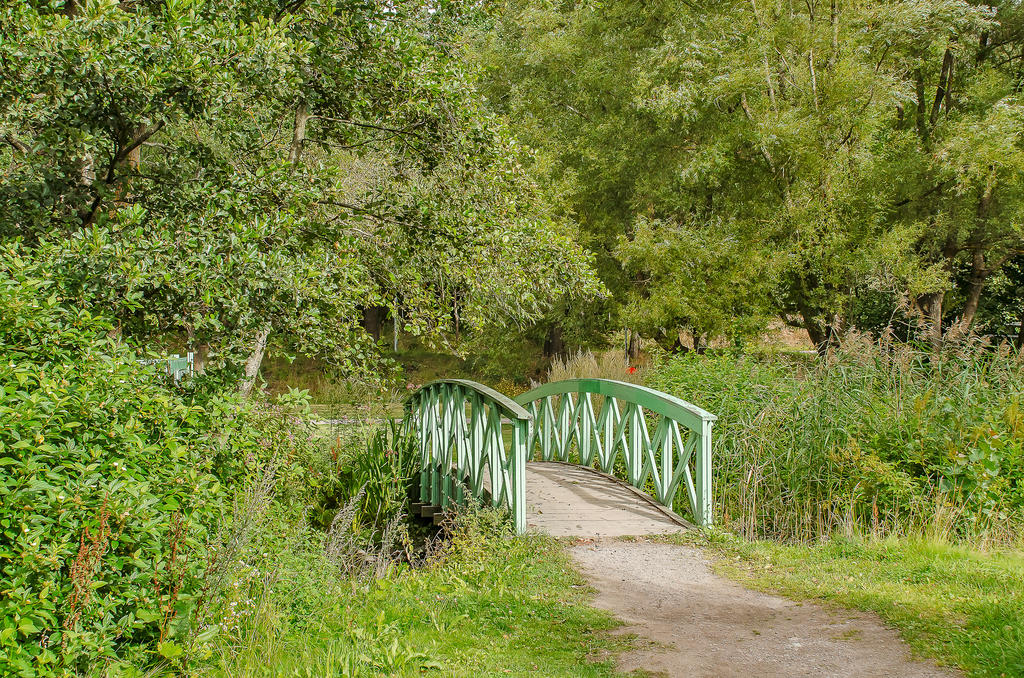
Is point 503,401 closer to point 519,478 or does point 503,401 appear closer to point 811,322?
point 519,478

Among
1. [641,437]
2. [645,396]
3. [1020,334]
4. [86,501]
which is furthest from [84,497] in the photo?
[1020,334]

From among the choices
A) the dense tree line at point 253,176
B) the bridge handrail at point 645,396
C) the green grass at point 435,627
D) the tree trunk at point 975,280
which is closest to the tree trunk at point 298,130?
the dense tree line at point 253,176

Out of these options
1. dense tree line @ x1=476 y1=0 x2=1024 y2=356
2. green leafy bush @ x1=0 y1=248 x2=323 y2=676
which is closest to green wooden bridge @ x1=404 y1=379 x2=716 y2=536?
green leafy bush @ x1=0 y1=248 x2=323 y2=676

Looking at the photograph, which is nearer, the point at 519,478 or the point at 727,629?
the point at 727,629

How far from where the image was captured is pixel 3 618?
3453mm

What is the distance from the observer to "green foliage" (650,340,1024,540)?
6.86 metres

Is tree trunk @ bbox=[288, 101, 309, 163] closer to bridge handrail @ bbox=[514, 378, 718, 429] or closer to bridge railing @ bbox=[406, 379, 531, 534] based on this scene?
bridge railing @ bbox=[406, 379, 531, 534]

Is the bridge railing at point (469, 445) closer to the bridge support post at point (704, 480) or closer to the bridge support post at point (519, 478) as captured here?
the bridge support post at point (519, 478)

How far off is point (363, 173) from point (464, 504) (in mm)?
8144

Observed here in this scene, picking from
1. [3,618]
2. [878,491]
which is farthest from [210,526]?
[878,491]

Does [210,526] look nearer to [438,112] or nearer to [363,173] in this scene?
[438,112]

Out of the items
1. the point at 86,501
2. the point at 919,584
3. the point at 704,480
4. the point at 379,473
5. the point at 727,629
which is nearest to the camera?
the point at 86,501

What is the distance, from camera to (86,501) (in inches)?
147

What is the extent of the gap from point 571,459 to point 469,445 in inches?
98.1
